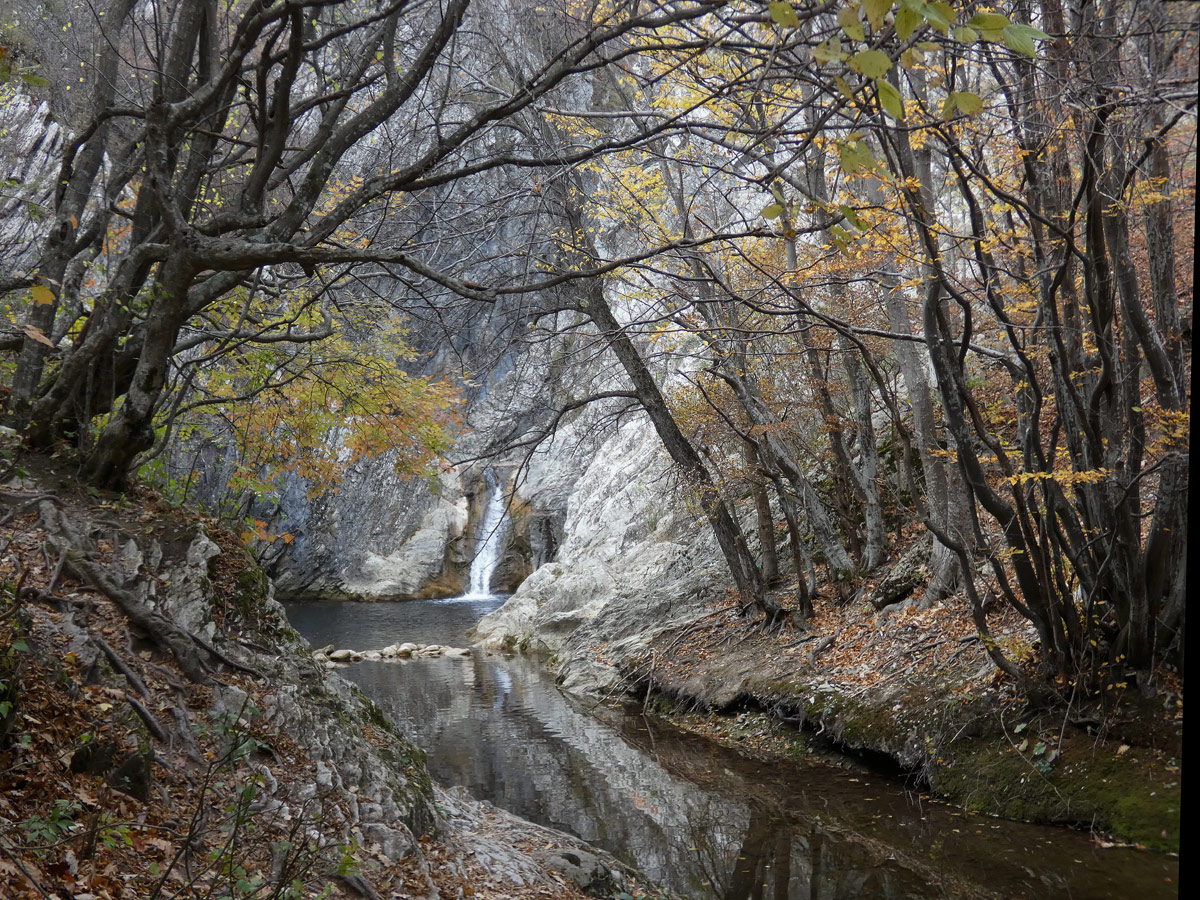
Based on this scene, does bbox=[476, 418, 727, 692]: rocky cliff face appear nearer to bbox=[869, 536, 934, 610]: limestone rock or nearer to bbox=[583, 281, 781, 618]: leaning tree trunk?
bbox=[583, 281, 781, 618]: leaning tree trunk

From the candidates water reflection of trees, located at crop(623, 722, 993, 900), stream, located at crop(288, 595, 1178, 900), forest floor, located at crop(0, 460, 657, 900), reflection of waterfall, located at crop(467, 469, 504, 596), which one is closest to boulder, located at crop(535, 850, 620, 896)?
forest floor, located at crop(0, 460, 657, 900)

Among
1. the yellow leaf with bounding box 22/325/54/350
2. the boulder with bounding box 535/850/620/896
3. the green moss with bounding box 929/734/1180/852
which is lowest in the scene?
the boulder with bounding box 535/850/620/896

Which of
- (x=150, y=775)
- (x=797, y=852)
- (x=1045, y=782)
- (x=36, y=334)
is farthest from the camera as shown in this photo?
(x=797, y=852)

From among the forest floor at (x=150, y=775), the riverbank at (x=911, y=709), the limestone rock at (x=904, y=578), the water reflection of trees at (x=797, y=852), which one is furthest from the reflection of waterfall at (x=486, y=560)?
the forest floor at (x=150, y=775)

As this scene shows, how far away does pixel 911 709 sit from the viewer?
308 inches

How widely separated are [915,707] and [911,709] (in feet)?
0.15

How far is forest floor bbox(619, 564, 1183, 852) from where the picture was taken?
567cm

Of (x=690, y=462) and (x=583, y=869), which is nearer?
(x=583, y=869)

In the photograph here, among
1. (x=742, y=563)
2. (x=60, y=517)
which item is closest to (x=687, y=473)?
(x=742, y=563)

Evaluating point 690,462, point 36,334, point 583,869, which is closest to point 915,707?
point 583,869

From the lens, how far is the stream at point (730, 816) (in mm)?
5621

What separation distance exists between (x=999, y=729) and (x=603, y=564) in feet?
37.7

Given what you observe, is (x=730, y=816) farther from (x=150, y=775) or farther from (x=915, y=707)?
(x=150, y=775)

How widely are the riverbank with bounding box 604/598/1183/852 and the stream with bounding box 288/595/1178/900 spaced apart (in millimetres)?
266
